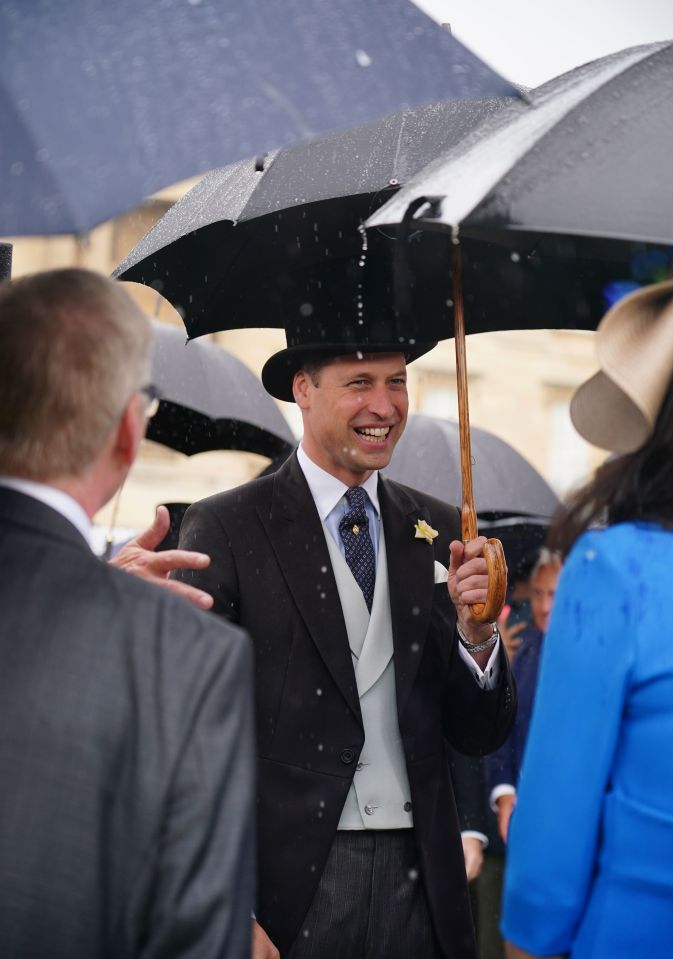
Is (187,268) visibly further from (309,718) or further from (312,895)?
(312,895)

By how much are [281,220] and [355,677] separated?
1.43 meters

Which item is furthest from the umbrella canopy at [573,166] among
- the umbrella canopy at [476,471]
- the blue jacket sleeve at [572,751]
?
the umbrella canopy at [476,471]

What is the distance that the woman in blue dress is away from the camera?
2.20m

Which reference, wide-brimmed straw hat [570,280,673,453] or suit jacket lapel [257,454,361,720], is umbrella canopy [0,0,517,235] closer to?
wide-brimmed straw hat [570,280,673,453]

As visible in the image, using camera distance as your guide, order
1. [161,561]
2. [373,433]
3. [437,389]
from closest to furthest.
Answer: [161,561] < [373,433] < [437,389]

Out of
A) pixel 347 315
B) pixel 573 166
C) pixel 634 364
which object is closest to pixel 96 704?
pixel 634 364

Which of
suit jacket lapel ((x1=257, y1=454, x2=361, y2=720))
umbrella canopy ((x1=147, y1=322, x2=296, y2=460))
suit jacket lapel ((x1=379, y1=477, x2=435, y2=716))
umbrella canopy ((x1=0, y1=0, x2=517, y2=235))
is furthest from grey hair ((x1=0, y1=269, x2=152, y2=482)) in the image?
A: umbrella canopy ((x1=147, y1=322, x2=296, y2=460))

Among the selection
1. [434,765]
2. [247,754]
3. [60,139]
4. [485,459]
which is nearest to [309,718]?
[434,765]

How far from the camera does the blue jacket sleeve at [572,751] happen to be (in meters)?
2.22

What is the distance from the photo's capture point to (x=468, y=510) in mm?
3494

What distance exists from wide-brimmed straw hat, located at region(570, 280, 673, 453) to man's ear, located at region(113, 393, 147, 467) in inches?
32.4

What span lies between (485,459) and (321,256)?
308 cm

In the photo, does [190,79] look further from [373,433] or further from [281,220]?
[373,433]

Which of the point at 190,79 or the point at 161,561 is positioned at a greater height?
the point at 190,79
